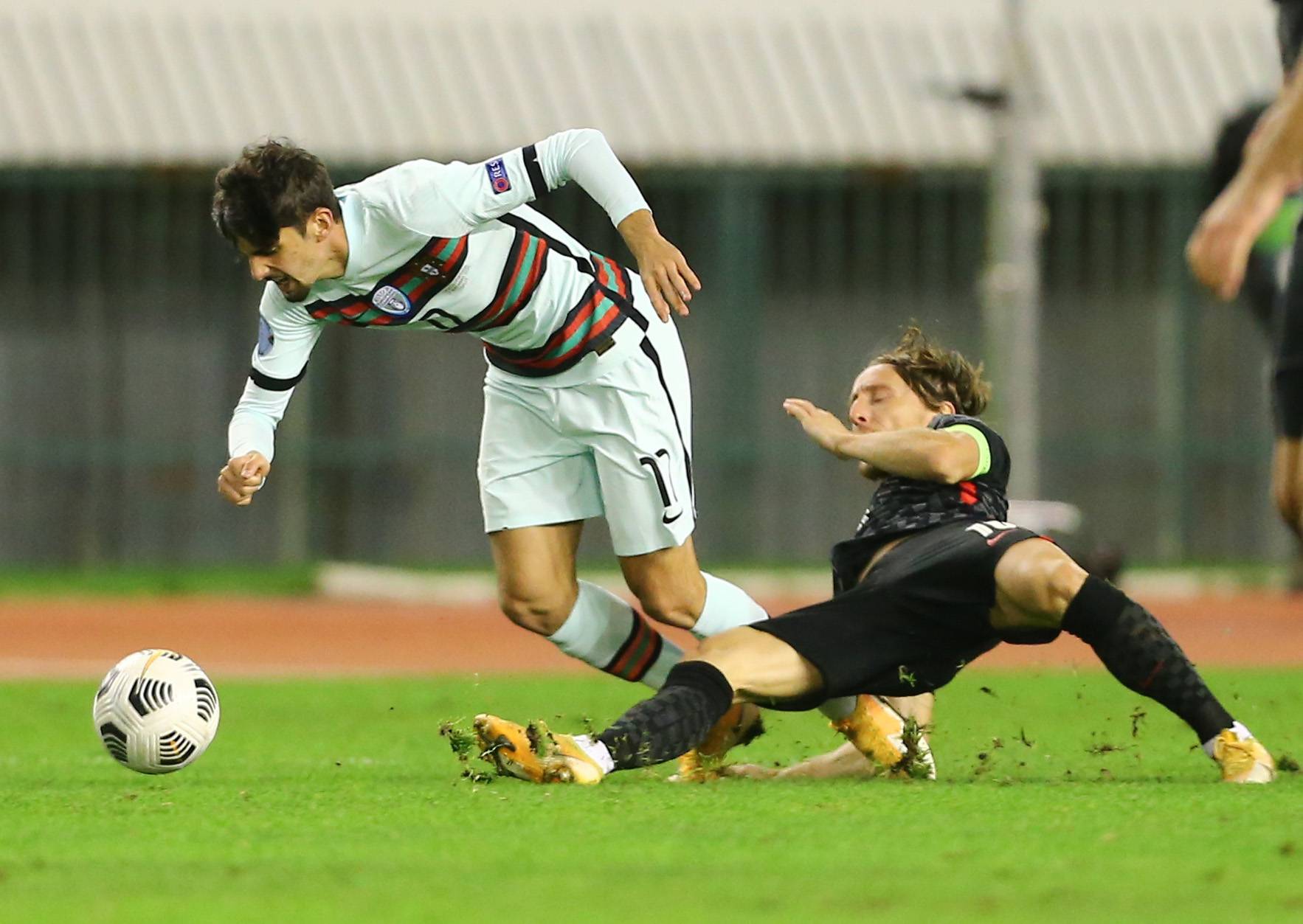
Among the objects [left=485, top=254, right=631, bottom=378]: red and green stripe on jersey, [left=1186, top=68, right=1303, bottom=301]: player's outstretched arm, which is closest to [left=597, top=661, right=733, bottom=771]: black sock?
[left=485, top=254, right=631, bottom=378]: red and green stripe on jersey

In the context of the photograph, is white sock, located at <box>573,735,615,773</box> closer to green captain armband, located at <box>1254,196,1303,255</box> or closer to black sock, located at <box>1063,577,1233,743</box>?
black sock, located at <box>1063,577,1233,743</box>

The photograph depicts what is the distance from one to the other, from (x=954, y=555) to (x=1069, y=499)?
14.9 m

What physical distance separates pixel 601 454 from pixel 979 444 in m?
1.23

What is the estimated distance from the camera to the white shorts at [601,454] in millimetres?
6559

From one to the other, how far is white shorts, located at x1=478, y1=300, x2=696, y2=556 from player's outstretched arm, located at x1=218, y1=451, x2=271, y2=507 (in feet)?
2.59

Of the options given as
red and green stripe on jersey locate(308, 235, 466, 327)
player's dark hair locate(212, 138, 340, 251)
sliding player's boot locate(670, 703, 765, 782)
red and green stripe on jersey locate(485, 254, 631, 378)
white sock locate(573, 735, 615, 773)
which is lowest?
sliding player's boot locate(670, 703, 765, 782)

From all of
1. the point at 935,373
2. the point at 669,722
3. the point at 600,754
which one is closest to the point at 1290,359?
the point at 935,373

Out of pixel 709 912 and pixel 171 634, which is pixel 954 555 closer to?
pixel 709 912

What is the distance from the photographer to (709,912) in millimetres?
3787

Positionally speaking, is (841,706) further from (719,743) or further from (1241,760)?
(1241,760)

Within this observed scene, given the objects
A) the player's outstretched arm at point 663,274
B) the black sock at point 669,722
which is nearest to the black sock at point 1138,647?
the black sock at point 669,722

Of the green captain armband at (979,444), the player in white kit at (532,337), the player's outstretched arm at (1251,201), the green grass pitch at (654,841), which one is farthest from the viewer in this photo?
the player in white kit at (532,337)

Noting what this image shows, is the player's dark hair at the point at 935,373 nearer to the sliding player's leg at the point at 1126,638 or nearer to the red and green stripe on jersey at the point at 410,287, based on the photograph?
the sliding player's leg at the point at 1126,638

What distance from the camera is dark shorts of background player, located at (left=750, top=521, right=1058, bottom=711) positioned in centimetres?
574
